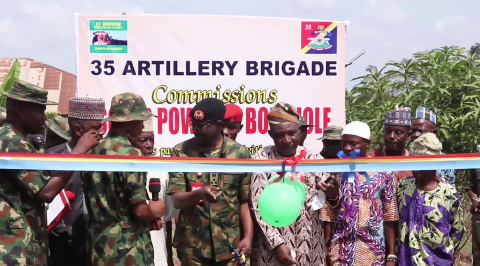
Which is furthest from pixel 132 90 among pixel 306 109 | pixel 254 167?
pixel 254 167

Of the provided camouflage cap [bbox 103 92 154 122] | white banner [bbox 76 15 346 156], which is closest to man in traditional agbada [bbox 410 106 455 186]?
white banner [bbox 76 15 346 156]

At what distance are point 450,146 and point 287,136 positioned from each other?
3.33m

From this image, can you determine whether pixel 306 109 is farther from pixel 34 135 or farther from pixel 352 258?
pixel 34 135

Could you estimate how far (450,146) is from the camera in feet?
22.9

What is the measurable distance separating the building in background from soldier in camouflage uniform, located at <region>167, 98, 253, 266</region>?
1552 cm

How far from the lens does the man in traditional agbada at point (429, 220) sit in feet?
14.3

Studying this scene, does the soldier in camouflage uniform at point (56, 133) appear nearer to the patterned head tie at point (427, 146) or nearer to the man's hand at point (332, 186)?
the man's hand at point (332, 186)

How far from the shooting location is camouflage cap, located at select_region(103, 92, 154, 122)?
3.86 metres

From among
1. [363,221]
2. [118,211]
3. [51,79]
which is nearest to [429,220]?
[363,221]

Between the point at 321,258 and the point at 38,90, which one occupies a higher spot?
the point at 38,90

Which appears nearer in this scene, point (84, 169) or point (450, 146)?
point (84, 169)

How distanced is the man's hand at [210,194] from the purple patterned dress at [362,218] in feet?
3.18

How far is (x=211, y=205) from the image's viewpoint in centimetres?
442

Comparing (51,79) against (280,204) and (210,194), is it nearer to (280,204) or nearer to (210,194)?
(210,194)
